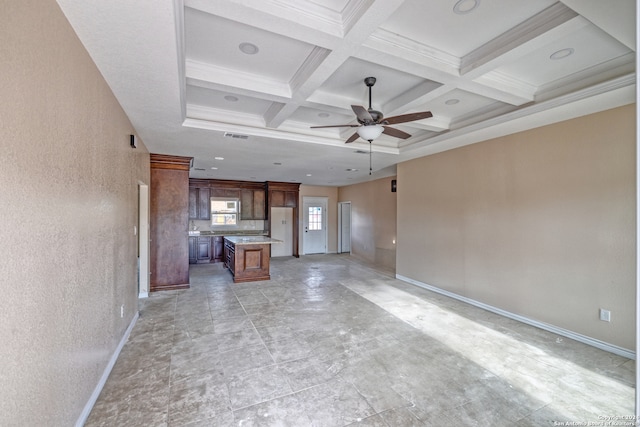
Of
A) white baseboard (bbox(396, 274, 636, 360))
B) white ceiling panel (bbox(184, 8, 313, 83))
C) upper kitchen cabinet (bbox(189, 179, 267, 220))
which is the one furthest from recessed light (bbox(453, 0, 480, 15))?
upper kitchen cabinet (bbox(189, 179, 267, 220))

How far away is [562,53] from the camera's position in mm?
2402

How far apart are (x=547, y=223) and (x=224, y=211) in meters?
7.78

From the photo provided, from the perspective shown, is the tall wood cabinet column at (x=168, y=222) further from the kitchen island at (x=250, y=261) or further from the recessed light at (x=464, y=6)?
the recessed light at (x=464, y=6)

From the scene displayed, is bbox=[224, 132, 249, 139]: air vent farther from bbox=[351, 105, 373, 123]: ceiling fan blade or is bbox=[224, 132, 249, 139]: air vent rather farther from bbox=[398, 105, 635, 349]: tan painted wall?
bbox=[398, 105, 635, 349]: tan painted wall

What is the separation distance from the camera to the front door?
9.77 meters

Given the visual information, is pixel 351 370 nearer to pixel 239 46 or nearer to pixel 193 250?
pixel 239 46

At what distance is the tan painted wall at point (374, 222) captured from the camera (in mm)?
7562

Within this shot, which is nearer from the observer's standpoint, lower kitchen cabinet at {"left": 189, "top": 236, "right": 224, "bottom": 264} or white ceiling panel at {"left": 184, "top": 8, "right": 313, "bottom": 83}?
white ceiling panel at {"left": 184, "top": 8, "right": 313, "bottom": 83}

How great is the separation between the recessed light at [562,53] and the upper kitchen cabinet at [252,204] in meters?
7.67

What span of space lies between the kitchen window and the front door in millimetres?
2367

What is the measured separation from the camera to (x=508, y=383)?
2377mm

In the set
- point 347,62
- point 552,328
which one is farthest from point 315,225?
point 347,62

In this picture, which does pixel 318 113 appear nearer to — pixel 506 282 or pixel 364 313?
pixel 364 313

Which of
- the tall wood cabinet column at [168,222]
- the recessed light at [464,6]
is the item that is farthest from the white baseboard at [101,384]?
the recessed light at [464,6]
